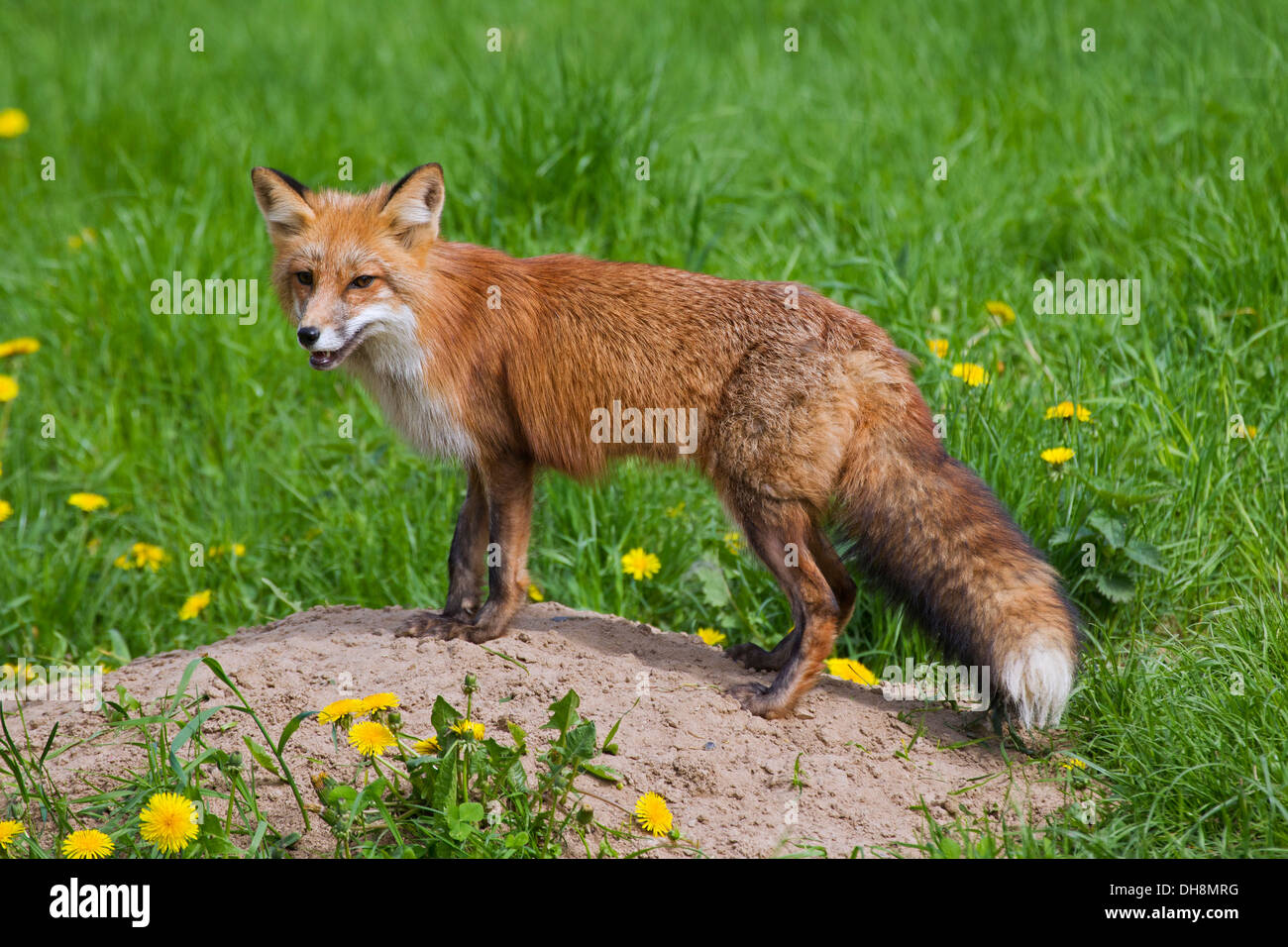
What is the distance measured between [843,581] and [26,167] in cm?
729

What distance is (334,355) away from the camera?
13.8 ft

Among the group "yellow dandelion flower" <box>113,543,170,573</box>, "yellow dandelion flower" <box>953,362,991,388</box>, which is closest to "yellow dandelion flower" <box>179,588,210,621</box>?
"yellow dandelion flower" <box>113,543,170,573</box>

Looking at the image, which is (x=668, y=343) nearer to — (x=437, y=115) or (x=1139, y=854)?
(x=1139, y=854)

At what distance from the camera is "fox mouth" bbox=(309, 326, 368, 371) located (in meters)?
4.14

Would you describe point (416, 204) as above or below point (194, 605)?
above

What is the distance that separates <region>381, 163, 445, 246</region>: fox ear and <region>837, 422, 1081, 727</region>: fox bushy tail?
5.87 ft

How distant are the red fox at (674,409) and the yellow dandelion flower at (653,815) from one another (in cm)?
73

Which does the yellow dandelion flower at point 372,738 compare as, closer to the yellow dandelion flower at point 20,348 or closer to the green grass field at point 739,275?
the green grass field at point 739,275

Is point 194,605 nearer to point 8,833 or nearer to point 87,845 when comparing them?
point 8,833

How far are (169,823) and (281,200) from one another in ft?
7.42

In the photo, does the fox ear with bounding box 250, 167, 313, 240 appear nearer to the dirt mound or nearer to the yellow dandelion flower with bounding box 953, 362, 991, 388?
the dirt mound

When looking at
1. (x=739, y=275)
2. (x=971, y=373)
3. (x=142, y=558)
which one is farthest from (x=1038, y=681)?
(x=142, y=558)

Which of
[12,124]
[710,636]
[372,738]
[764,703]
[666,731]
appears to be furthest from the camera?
[12,124]
